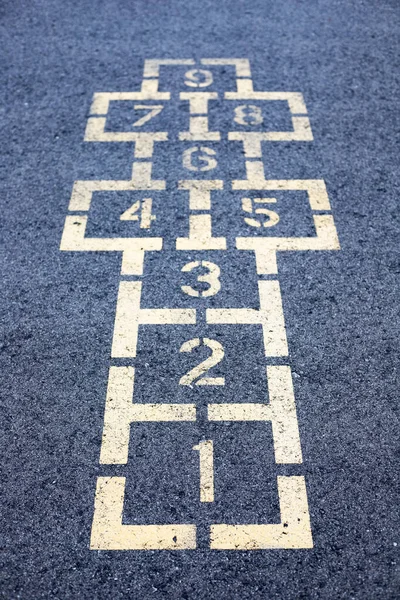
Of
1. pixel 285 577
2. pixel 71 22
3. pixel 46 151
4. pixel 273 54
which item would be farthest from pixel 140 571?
pixel 71 22

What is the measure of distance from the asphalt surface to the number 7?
0.14 meters

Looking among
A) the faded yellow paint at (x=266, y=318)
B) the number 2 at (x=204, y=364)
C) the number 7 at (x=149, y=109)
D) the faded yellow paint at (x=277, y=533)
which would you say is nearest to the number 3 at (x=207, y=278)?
the faded yellow paint at (x=266, y=318)

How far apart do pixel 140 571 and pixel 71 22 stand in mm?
5091

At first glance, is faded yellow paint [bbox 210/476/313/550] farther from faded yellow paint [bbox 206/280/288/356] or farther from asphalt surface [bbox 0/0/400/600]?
faded yellow paint [bbox 206/280/288/356]

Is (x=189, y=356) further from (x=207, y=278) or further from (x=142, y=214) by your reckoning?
(x=142, y=214)

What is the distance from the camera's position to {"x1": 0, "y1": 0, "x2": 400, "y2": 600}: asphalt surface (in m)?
2.79

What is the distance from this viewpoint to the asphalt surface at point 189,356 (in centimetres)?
279

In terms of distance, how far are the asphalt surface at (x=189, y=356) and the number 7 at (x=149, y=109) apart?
0.45ft

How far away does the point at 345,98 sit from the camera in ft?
17.9

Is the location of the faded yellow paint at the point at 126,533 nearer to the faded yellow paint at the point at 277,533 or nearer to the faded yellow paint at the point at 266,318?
the faded yellow paint at the point at 277,533

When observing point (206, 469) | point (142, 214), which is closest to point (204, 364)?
point (206, 469)

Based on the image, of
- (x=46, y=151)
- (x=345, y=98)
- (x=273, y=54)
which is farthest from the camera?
(x=273, y=54)

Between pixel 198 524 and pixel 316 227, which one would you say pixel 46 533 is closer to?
pixel 198 524

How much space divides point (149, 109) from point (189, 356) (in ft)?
7.89
